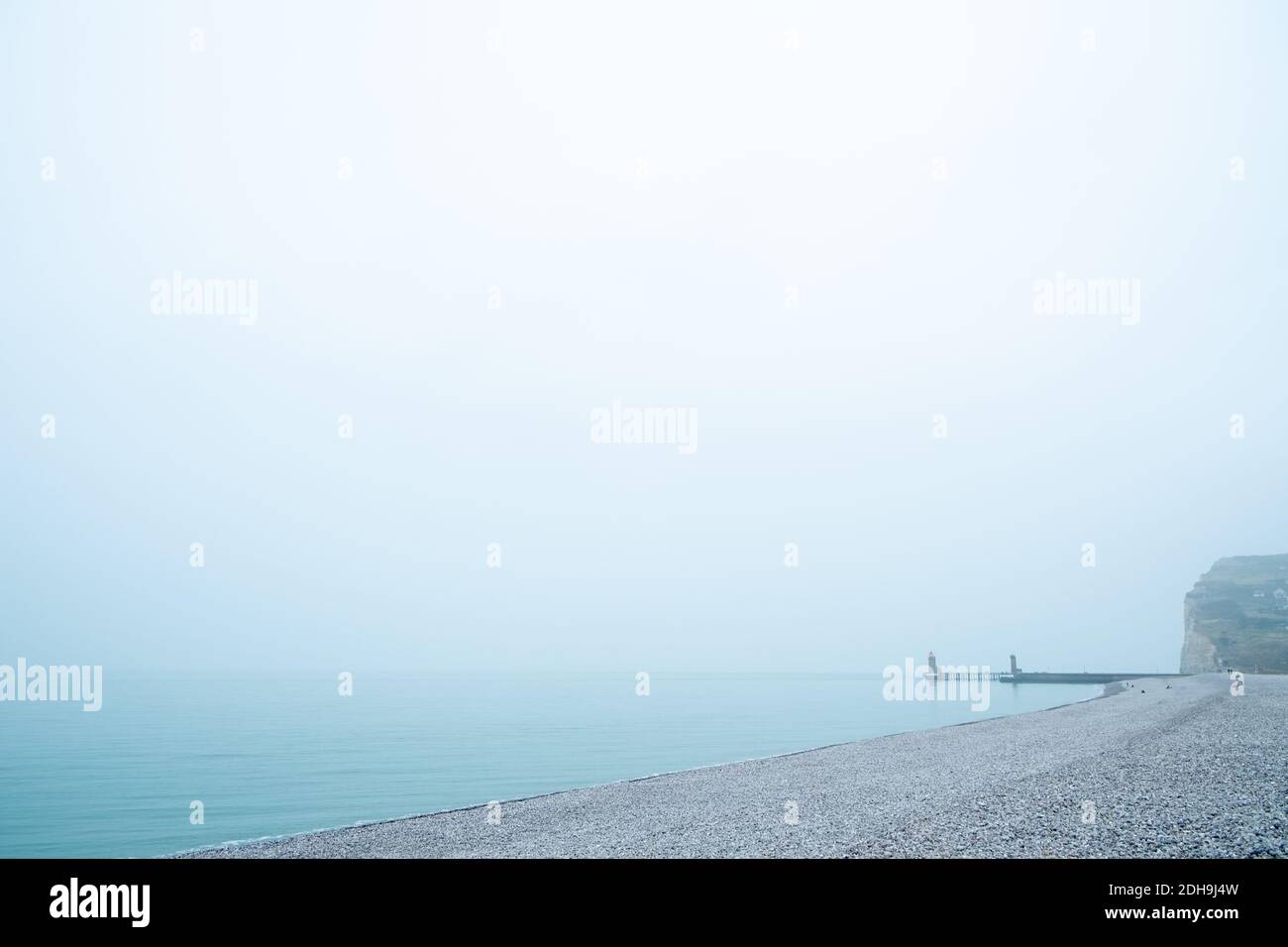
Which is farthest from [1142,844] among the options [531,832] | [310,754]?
[310,754]

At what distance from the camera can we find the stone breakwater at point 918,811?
13570 mm

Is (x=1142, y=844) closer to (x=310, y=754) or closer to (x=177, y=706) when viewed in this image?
(x=310, y=754)

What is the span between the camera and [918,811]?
55.7 ft

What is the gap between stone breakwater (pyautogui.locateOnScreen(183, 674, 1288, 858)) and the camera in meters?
13.6

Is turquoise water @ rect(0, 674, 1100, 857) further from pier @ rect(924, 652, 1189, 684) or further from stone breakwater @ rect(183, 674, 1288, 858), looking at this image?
pier @ rect(924, 652, 1189, 684)

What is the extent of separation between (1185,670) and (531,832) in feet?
638
